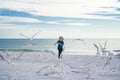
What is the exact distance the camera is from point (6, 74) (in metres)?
14.7

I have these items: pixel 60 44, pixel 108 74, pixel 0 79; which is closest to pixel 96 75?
pixel 108 74

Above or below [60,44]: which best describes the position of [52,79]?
above

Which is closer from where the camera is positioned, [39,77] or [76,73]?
[39,77]

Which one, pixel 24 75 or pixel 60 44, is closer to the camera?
pixel 24 75

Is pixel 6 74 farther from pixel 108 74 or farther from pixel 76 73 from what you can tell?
pixel 108 74

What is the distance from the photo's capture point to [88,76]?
1457 centimetres

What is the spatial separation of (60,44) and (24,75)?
8666mm

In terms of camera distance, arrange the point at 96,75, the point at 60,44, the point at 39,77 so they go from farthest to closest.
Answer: the point at 60,44
the point at 96,75
the point at 39,77

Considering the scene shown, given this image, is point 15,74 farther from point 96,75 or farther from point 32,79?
point 96,75

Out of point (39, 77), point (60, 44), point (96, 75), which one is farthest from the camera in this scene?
point (60, 44)

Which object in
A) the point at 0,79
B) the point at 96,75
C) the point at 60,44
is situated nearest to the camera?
the point at 0,79

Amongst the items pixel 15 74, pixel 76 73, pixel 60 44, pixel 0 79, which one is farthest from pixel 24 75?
pixel 60 44

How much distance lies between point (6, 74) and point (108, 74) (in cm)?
468

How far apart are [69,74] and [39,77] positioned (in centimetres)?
188
